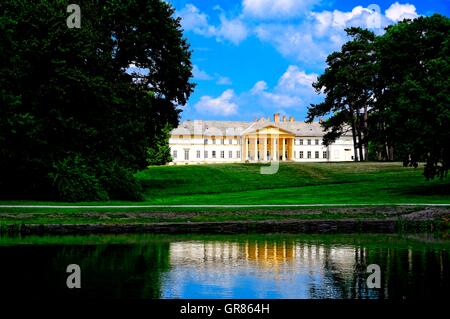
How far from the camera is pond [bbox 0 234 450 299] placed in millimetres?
12656

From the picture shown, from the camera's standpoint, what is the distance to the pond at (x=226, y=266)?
12656mm

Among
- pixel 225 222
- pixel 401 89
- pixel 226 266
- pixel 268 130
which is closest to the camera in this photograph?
pixel 226 266

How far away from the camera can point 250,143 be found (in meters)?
138

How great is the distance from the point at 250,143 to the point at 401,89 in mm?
96909

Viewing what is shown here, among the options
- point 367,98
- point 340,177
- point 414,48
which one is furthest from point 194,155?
point 414,48

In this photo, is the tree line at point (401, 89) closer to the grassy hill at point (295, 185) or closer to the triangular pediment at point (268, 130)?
the grassy hill at point (295, 185)

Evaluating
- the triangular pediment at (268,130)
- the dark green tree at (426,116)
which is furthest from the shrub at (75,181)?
the triangular pediment at (268,130)

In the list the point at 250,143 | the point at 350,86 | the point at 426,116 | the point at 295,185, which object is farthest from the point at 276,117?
the point at 426,116

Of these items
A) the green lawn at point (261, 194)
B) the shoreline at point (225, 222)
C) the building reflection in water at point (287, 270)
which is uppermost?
the green lawn at point (261, 194)

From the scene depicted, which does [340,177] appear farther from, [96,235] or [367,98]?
[96,235]

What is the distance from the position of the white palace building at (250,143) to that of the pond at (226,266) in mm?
111208

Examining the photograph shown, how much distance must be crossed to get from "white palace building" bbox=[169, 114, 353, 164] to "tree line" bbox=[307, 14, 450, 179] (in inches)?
2251

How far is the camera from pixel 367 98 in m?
Result: 72.1

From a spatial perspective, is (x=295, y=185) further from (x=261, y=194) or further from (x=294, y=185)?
(x=261, y=194)
